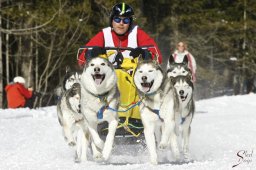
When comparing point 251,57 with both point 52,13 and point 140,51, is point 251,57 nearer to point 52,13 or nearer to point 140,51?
point 52,13

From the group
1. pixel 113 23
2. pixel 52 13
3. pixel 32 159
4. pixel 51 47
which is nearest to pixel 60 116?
pixel 32 159

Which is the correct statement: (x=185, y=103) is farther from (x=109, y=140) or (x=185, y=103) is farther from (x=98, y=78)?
(x=98, y=78)

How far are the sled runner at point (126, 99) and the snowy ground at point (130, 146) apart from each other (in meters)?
0.35

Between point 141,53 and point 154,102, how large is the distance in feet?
2.70

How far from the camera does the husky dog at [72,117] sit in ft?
22.7

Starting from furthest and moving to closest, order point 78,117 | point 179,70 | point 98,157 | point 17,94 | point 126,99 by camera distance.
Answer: point 17,94 → point 179,70 → point 78,117 → point 126,99 → point 98,157

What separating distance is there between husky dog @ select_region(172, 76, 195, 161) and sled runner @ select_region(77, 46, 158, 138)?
2.39ft

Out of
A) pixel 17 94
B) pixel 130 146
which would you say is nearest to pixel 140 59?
pixel 130 146

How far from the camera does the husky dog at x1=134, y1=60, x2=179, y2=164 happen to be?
618 centimetres

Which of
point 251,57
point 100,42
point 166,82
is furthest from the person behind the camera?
point 251,57

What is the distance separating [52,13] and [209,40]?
11.5 meters

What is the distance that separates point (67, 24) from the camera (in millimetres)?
19672

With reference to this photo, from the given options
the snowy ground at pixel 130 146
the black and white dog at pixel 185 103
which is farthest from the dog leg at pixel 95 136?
the black and white dog at pixel 185 103

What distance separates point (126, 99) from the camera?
6.74m
